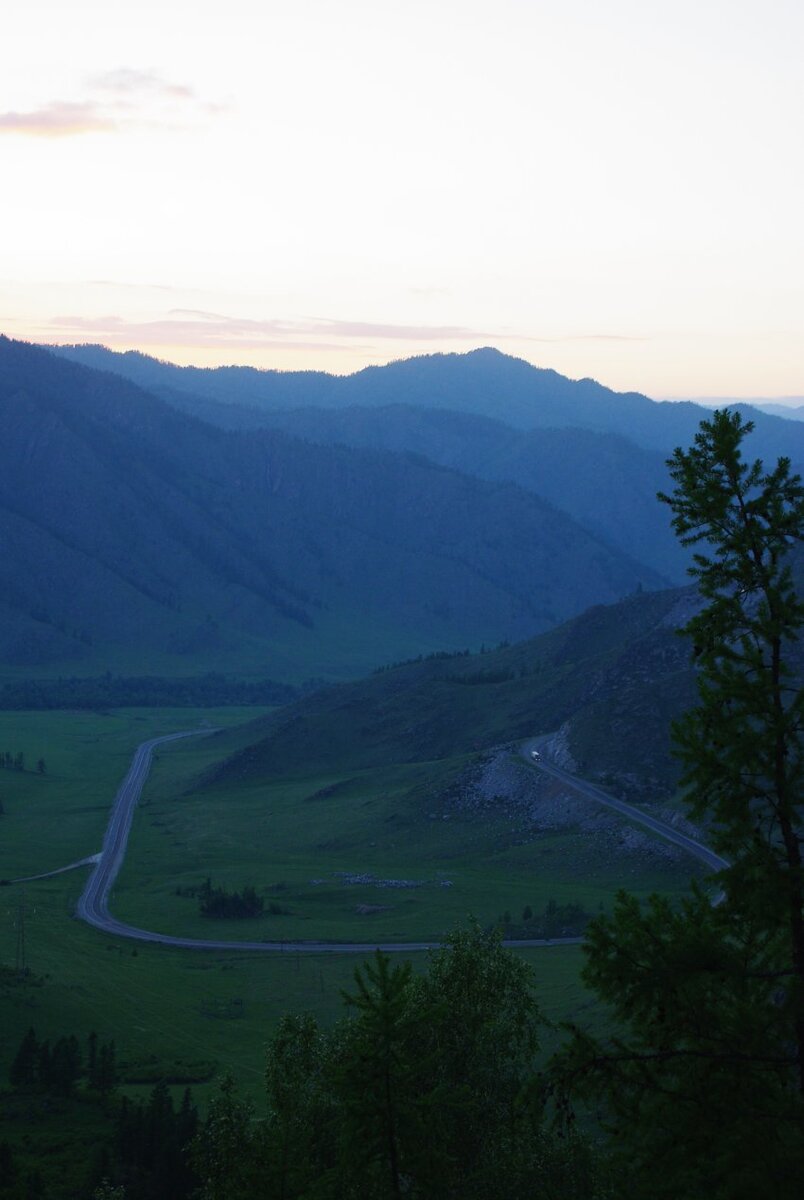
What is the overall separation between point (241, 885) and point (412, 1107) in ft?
351

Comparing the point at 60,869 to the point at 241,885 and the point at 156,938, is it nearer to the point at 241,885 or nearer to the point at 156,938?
the point at 241,885

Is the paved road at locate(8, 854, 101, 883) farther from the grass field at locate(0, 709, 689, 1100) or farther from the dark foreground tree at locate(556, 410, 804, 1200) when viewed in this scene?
the dark foreground tree at locate(556, 410, 804, 1200)

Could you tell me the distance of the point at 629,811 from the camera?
123m

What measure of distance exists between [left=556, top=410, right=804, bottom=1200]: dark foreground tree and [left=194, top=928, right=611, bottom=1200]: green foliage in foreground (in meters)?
1.67

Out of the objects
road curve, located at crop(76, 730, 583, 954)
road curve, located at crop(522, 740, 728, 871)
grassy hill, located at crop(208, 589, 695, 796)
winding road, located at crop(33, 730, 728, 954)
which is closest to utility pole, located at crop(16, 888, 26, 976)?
winding road, located at crop(33, 730, 728, 954)

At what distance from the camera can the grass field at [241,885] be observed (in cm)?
8031

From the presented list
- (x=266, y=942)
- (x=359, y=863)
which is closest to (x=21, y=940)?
(x=266, y=942)

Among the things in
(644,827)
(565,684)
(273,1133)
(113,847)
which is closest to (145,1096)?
(273,1133)

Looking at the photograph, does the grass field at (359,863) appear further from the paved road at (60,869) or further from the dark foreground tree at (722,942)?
the dark foreground tree at (722,942)

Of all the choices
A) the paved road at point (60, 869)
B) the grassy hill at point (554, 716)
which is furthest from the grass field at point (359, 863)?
the grassy hill at point (554, 716)

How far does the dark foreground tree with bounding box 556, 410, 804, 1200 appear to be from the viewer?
651 inches

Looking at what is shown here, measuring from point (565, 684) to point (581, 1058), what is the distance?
157 m

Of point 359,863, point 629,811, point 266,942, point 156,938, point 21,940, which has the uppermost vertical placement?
point 629,811

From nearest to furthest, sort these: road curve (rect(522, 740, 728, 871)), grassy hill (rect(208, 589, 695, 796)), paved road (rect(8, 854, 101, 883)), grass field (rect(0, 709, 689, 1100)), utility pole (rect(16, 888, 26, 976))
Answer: grass field (rect(0, 709, 689, 1100))
utility pole (rect(16, 888, 26, 976))
road curve (rect(522, 740, 728, 871))
paved road (rect(8, 854, 101, 883))
grassy hill (rect(208, 589, 695, 796))
